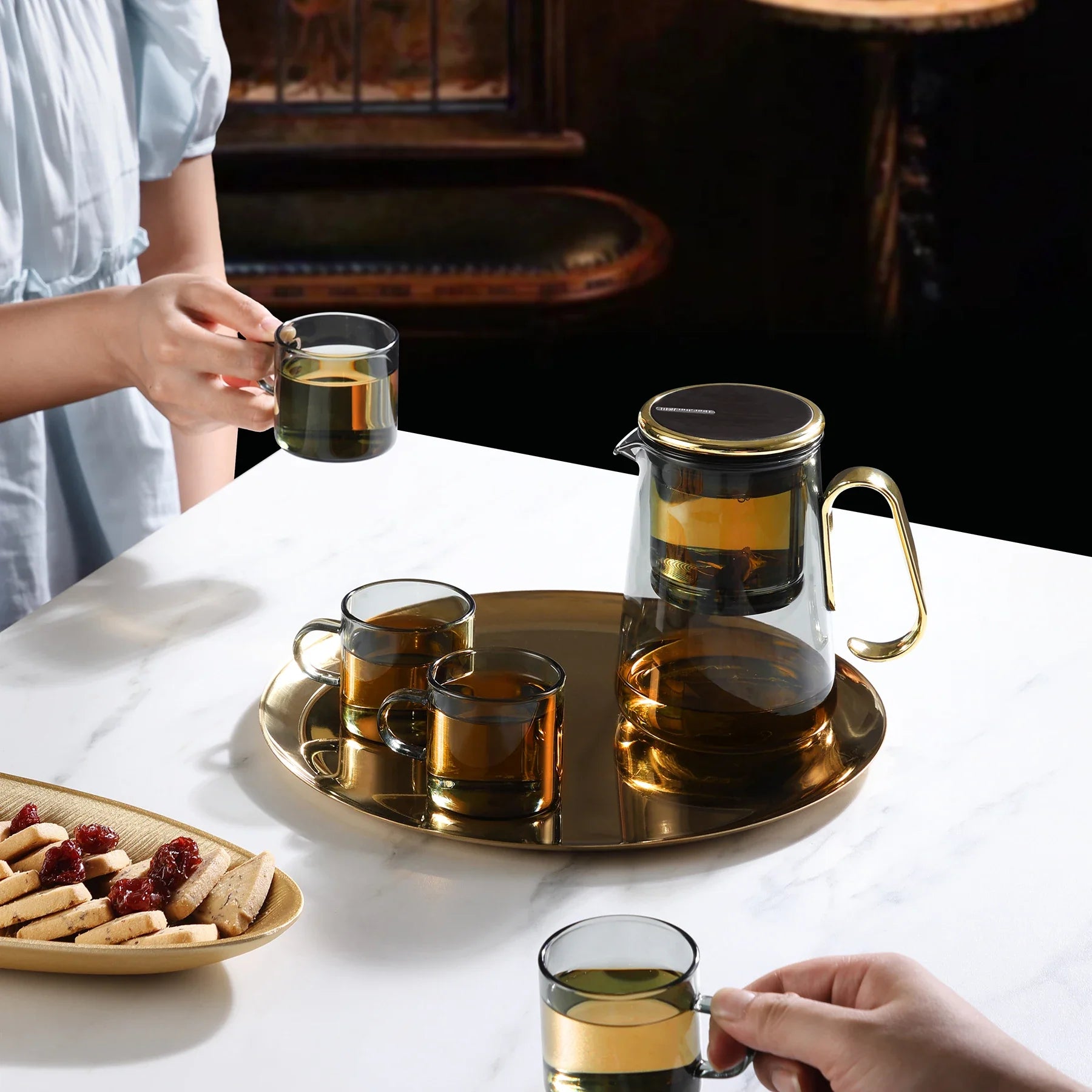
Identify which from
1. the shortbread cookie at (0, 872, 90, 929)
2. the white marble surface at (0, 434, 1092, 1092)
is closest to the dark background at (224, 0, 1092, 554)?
the white marble surface at (0, 434, 1092, 1092)

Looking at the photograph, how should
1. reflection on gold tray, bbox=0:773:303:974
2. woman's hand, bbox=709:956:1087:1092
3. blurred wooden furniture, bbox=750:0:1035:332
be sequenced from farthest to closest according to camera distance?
blurred wooden furniture, bbox=750:0:1035:332 < reflection on gold tray, bbox=0:773:303:974 < woman's hand, bbox=709:956:1087:1092

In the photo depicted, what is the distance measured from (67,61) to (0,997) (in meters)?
1.04

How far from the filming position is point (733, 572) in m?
0.94

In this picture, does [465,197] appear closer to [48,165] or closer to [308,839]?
[48,165]

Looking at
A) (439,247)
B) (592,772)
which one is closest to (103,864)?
(592,772)

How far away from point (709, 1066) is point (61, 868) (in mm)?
380

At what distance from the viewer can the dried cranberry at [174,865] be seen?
30.8 inches

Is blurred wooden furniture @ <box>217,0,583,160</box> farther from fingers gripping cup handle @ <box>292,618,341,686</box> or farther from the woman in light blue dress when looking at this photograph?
fingers gripping cup handle @ <box>292,618,341,686</box>

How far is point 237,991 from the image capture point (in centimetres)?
76

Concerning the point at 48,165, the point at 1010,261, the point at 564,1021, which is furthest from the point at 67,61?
the point at 1010,261

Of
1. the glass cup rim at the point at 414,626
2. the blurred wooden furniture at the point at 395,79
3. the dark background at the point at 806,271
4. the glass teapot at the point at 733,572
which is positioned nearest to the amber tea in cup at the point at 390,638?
the glass cup rim at the point at 414,626

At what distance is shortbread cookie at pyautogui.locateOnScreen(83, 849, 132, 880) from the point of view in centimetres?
80

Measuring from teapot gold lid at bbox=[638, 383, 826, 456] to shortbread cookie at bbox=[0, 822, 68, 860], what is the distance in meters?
0.45

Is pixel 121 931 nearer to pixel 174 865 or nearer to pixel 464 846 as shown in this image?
pixel 174 865
